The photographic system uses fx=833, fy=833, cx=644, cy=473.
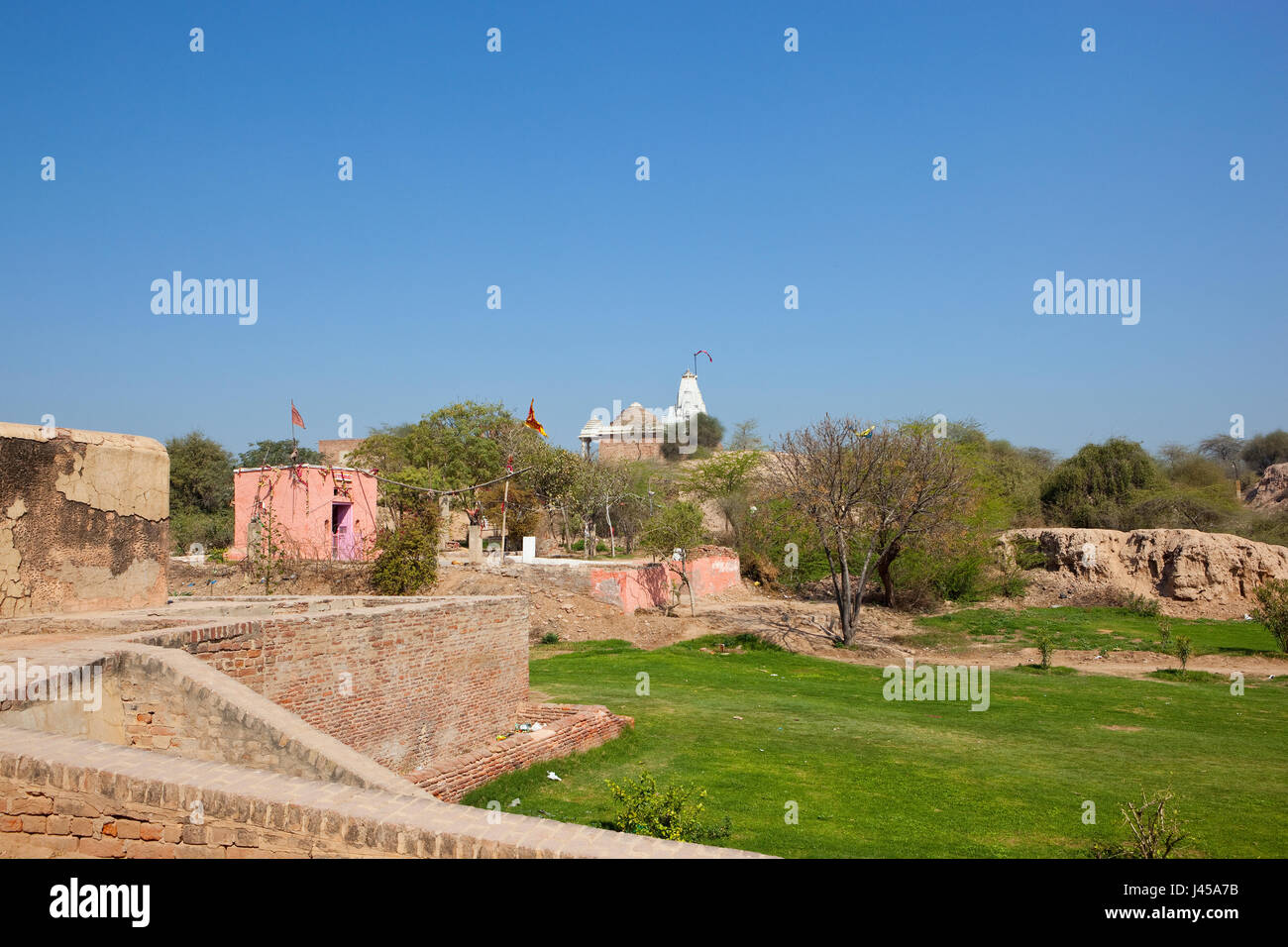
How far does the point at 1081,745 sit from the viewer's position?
11.6 metres

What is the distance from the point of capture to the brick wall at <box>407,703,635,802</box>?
845cm

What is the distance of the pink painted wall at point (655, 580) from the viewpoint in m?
23.3

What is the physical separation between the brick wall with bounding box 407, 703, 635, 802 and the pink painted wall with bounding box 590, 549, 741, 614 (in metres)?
11.5

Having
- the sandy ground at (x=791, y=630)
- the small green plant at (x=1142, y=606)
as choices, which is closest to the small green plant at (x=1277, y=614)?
the sandy ground at (x=791, y=630)

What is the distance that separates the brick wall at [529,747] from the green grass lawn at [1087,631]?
1317cm

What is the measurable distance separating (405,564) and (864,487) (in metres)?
11.9

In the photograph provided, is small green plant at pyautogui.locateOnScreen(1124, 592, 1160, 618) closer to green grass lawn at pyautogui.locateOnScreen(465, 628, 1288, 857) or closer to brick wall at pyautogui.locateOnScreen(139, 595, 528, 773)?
green grass lawn at pyautogui.locateOnScreen(465, 628, 1288, 857)

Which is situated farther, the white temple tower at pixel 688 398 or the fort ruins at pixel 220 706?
the white temple tower at pixel 688 398

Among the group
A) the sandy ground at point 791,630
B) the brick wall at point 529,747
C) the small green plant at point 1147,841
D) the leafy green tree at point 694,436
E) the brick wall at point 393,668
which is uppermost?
the leafy green tree at point 694,436

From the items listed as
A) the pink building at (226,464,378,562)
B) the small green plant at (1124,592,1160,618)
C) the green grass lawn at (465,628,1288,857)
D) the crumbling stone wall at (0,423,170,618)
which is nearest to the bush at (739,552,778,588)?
the small green plant at (1124,592,1160,618)

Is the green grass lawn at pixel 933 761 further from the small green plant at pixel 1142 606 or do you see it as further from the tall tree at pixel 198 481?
the tall tree at pixel 198 481

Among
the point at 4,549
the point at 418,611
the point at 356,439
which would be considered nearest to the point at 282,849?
the point at 418,611

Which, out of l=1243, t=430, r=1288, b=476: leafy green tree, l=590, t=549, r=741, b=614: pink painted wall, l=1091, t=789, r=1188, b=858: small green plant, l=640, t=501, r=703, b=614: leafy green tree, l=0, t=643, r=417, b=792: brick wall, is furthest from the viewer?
l=1243, t=430, r=1288, b=476: leafy green tree
